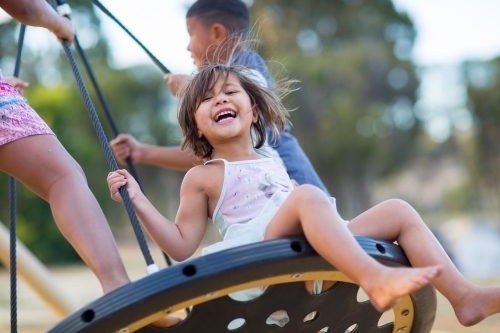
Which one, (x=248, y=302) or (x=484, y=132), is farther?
(x=484, y=132)

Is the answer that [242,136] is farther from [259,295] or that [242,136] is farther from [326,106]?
[326,106]

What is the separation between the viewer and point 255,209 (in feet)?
6.35

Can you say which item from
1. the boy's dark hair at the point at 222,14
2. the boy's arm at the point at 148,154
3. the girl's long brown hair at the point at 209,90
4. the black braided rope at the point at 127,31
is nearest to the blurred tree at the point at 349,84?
the boy's dark hair at the point at 222,14

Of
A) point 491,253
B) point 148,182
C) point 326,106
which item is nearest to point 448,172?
point 326,106

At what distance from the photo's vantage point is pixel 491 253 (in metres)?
12.4

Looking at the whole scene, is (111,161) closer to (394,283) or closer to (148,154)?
(394,283)

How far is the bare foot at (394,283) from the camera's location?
56.1 inches

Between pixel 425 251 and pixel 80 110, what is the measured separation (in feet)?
54.2

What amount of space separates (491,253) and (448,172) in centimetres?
1771

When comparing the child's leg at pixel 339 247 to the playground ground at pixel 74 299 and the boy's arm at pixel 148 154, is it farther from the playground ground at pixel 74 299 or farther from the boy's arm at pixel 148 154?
the playground ground at pixel 74 299

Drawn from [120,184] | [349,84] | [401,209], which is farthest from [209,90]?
[349,84]

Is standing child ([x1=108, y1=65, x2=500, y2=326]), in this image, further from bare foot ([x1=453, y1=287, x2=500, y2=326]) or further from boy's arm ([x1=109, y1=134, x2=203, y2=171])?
boy's arm ([x1=109, y1=134, x2=203, y2=171])

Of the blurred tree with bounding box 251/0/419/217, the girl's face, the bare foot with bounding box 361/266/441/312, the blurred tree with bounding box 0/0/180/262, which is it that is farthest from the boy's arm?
the blurred tree with bounding box 251/0/419/217

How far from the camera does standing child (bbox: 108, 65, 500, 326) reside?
157 centimetres
